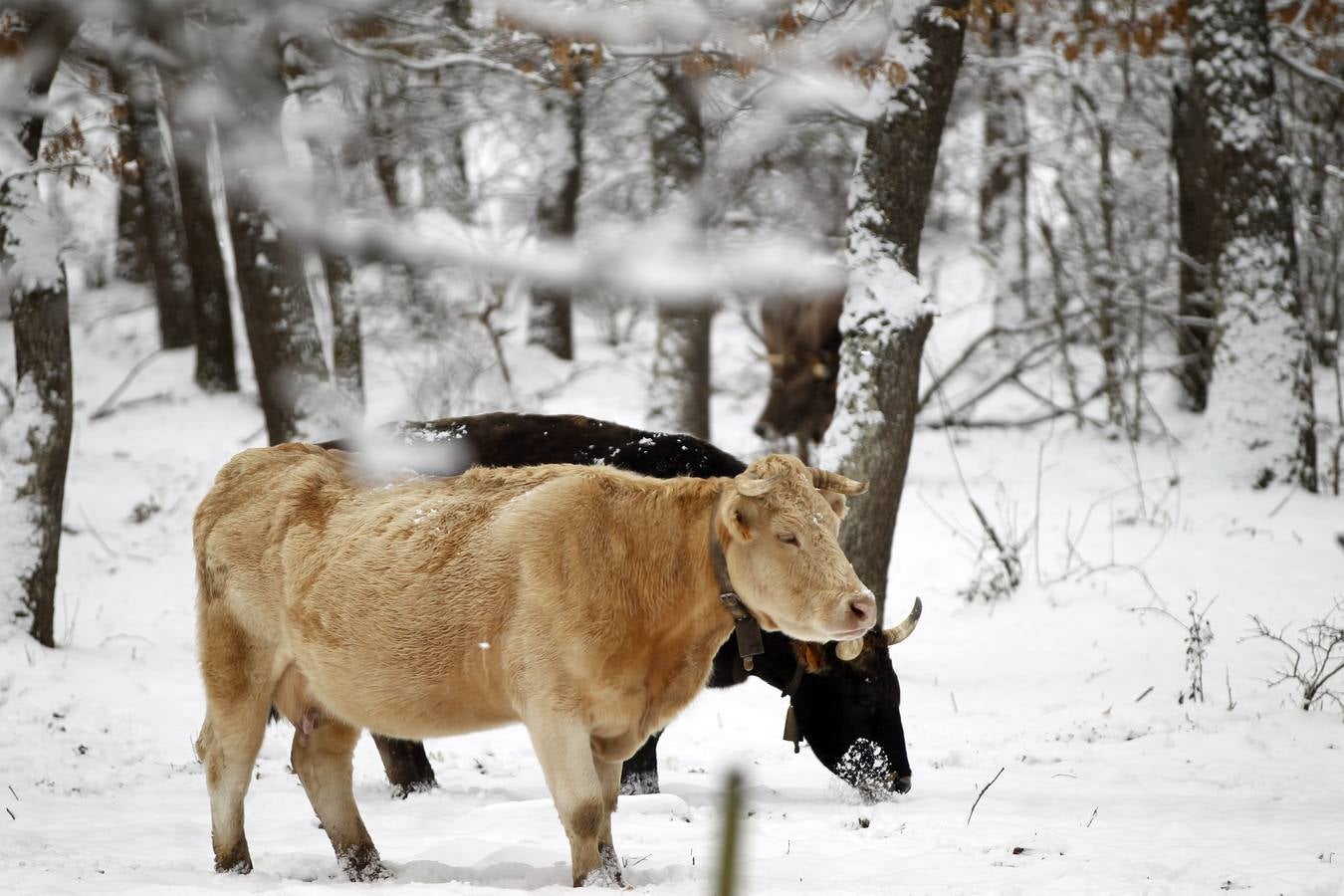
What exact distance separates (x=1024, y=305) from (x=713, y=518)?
15601 millimetres

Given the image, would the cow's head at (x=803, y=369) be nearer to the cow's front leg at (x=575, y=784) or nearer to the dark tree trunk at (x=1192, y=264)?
the dark tree trunk at (x=1192, y=264)

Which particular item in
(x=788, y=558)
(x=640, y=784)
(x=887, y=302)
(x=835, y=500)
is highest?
(x=887, y=302)

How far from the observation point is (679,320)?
1175 centimetres

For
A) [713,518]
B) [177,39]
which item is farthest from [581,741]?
[177,39]

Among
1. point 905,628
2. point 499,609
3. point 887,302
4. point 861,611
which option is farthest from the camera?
point 887,302

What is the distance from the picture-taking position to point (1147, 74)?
16844mm

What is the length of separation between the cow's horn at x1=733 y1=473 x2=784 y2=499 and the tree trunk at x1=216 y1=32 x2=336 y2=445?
22.8 ft

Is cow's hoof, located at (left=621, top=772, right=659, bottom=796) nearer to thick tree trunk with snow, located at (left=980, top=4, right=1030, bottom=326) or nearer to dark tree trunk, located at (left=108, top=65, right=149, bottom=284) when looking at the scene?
thick tree trunk with snow, located at (left=980, top=4, right=1030, bottom=326)

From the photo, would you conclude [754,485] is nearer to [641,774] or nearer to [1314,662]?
[641,774]

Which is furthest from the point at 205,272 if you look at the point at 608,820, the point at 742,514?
the point at 742,514

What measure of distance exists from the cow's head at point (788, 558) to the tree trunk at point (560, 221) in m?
14.4

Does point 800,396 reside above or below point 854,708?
above

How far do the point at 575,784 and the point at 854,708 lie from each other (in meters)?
2.15

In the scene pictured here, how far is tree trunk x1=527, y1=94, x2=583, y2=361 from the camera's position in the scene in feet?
60.7
